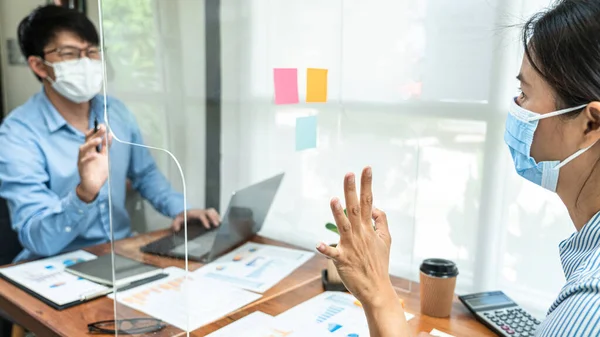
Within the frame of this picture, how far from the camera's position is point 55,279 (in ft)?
4.32

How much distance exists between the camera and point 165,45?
→ 1.44 m

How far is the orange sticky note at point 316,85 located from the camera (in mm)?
1437

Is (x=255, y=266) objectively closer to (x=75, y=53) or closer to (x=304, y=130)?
(x=304, y=130)

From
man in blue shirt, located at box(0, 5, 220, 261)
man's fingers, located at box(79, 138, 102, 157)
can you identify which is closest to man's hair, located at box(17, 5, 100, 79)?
man in blue shirt, located at box(0, 5, 220, 261)

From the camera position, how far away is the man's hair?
1674 mm

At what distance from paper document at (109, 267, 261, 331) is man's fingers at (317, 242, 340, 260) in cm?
42

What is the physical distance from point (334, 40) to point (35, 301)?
42.7 inches

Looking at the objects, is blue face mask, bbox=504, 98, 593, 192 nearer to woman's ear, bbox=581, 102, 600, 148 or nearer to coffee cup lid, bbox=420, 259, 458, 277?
woman's ear, bbox=581, 102, 600, 148

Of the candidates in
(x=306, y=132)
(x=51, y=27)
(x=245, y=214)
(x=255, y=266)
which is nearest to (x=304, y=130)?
(x=306, y=132)

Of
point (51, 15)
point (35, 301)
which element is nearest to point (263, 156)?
point (35, 301)

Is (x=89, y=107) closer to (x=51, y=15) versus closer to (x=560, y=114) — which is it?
(x=51, y=15)

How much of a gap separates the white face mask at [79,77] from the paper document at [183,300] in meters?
0.73

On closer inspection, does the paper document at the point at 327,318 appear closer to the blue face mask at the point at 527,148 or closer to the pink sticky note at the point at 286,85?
the blue face mask at the point at 527,148

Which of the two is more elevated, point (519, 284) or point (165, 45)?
point (165, 45)
